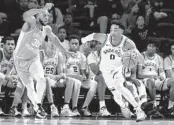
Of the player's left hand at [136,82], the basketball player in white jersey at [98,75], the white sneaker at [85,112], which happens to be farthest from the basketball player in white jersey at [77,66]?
the player's left hand at [136,82]

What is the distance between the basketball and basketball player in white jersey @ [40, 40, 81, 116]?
1.16m

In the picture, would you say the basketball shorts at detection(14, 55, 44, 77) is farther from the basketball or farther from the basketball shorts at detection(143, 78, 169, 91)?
the basketball shorts at detection(143, 78, 169, 91)

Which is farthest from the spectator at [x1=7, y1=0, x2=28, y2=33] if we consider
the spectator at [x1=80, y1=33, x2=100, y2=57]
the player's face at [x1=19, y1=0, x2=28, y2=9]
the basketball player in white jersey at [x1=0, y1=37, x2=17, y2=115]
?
the spectator at [x1=80, y1=33, x2=100, y2=57]

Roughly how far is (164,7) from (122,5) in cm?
122

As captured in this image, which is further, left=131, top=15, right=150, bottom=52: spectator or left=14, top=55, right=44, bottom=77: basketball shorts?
left=131, top=15, right=150, bottom=52: spectator

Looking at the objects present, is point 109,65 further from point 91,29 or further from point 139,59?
point 91,29

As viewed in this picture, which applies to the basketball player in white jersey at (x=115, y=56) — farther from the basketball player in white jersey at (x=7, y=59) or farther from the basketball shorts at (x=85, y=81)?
the basketball player in white jersey at (x=7, y=59)

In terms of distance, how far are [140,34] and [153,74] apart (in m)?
1.27

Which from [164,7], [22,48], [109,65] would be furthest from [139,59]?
[164,7]

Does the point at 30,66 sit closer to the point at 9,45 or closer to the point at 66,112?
the point at 66,112

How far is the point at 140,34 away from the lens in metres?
14.0

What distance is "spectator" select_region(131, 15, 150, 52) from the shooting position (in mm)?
13852

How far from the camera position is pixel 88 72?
42.8ft

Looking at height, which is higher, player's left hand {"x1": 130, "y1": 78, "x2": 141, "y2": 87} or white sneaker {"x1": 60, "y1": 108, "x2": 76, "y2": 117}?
player's left hand {"x1": 130, "y1": 78, "x2": 141, "y2": 87}
